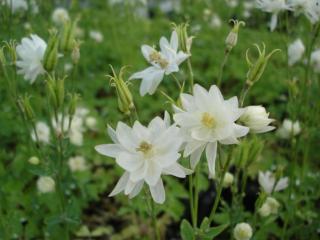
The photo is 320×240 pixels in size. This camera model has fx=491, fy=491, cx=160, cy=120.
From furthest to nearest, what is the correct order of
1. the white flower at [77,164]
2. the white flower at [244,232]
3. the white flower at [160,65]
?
the white flower at [77,164], the white flower at [244,232], the white flower at [160,65]

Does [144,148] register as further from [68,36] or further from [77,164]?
[77,164]

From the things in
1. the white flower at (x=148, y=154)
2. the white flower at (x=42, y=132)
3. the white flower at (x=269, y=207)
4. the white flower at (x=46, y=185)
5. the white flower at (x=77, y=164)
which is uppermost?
the white flower at (x=148, y=154)

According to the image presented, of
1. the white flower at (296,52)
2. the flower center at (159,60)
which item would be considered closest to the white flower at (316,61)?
the white flower at (296,52)

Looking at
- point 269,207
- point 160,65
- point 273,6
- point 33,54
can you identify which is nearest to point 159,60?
point 160,65

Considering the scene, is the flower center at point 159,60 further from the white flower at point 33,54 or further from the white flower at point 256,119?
the white flower at point 33,54

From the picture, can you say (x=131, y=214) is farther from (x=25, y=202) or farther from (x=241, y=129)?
(x=241, y=129)
